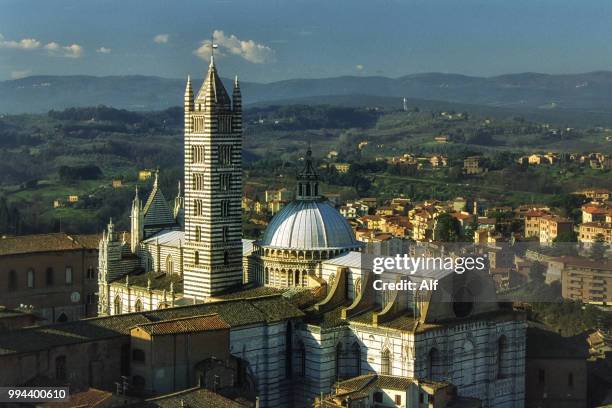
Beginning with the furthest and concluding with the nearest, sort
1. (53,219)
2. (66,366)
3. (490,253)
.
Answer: (53,219), (490,253), (66,366)

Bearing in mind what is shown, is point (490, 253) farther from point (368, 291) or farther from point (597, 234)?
point (368, 291)

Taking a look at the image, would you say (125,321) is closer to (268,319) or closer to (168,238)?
(268,319)

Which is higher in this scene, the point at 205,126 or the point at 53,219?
the point at 205,126

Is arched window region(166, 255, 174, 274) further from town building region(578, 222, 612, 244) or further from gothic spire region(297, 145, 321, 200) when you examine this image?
town building region(578, 222, 612, 244)

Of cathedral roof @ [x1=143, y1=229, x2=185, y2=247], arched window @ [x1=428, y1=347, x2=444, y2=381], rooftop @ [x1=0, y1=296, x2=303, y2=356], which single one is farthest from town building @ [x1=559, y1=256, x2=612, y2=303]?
rooftop @ [x1=0, y1=296, x2=303, y2=356]

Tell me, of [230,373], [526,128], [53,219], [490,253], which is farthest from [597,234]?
[526,128]

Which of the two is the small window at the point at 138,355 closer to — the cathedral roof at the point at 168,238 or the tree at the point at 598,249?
the cathedral roof at the point at 168,238

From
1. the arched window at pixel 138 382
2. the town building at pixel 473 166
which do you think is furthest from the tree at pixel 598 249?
the town building at pixel 473 166

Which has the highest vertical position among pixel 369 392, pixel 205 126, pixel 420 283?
pixel 205 126
